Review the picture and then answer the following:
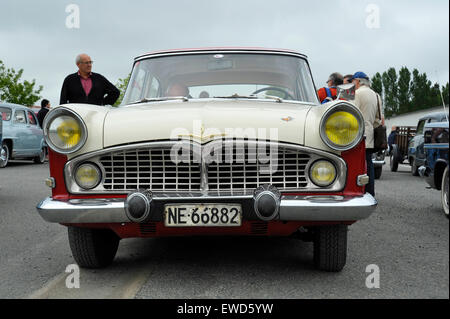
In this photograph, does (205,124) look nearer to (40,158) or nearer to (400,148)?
(400,148)

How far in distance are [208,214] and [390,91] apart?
7550 centimetres

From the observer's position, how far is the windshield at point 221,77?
14.6ft

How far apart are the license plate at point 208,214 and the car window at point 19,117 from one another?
13.8 meters

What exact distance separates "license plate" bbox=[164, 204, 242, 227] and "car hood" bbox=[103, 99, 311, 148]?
389mm

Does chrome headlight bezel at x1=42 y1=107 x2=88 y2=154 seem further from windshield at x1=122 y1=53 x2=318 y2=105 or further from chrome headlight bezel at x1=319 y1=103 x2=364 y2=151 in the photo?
chrome headlight bezel at x1=319 y1=103 x2=364 y2=151

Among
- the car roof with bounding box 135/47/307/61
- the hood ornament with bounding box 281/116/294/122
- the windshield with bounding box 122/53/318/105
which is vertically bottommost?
the hood ornament with bounding box 281/116/294/122

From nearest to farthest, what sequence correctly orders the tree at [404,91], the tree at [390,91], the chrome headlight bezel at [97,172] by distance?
the chrome headlight bezel at [97,172] → the tree at [404,91] → the tree at [390,91]

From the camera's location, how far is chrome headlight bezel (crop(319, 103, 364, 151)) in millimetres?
3254

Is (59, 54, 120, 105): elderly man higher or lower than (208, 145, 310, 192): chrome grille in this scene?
higher

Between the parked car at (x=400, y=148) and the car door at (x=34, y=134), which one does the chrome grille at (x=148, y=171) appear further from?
the car door at (x=34, y=134)

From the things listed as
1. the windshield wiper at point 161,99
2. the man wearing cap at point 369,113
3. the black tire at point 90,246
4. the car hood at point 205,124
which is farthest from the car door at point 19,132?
the car hood at point 205,124

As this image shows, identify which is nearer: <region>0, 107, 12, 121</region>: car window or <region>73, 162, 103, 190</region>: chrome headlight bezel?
<region>73, 162, 103, 190</region>: chrome headlight bezel

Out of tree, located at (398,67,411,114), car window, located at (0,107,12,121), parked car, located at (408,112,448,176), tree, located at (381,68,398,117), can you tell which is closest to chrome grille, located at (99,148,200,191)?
parked car, located at (408,112,448,176)
